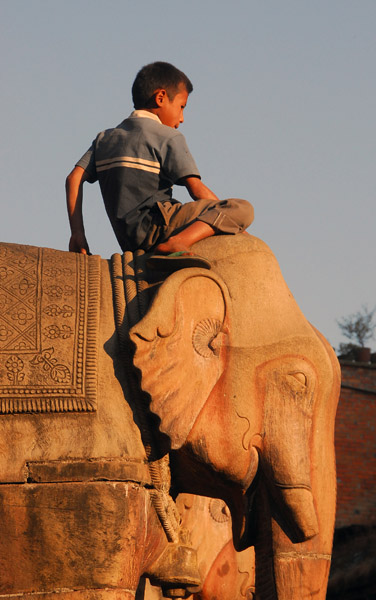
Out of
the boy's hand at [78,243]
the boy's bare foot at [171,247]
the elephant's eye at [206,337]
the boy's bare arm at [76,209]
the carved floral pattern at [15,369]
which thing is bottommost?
the carved floral pattern at [15,369]

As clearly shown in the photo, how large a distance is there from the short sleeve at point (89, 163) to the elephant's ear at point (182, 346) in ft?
3.07

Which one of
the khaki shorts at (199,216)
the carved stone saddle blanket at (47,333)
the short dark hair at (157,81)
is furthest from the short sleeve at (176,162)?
the carved stone saddle blanket at (47,333)

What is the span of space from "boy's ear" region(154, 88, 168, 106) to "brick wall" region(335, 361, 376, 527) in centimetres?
1238

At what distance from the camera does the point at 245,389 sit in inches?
157

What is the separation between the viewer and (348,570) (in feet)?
43.7

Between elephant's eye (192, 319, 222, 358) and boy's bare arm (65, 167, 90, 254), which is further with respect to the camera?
boy's bare arm (65, 167, 90, 254)

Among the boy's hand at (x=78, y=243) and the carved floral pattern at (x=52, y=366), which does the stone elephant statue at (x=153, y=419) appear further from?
the boy's hand at (x=78, y=243)

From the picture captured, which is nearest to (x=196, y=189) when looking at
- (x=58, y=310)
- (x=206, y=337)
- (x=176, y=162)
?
(x=176, y=162)

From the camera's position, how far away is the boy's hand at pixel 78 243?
4645 mm

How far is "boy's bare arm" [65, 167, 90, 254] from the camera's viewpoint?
4.65 meters

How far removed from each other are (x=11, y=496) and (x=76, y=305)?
2.61ft

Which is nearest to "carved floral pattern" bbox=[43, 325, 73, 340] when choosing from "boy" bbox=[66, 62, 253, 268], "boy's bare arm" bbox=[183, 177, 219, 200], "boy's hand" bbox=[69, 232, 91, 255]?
"boy" bbox=[66, 62, 253, 268]

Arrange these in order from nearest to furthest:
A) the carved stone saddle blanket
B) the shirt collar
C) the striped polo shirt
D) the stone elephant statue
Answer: the stone elephant statue < the carved stone saddle blanket < the striped polo shirt < the shirt collar

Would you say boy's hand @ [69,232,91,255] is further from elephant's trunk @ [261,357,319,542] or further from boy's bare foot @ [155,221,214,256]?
elephant's trunk @ [261,357,319,542]
